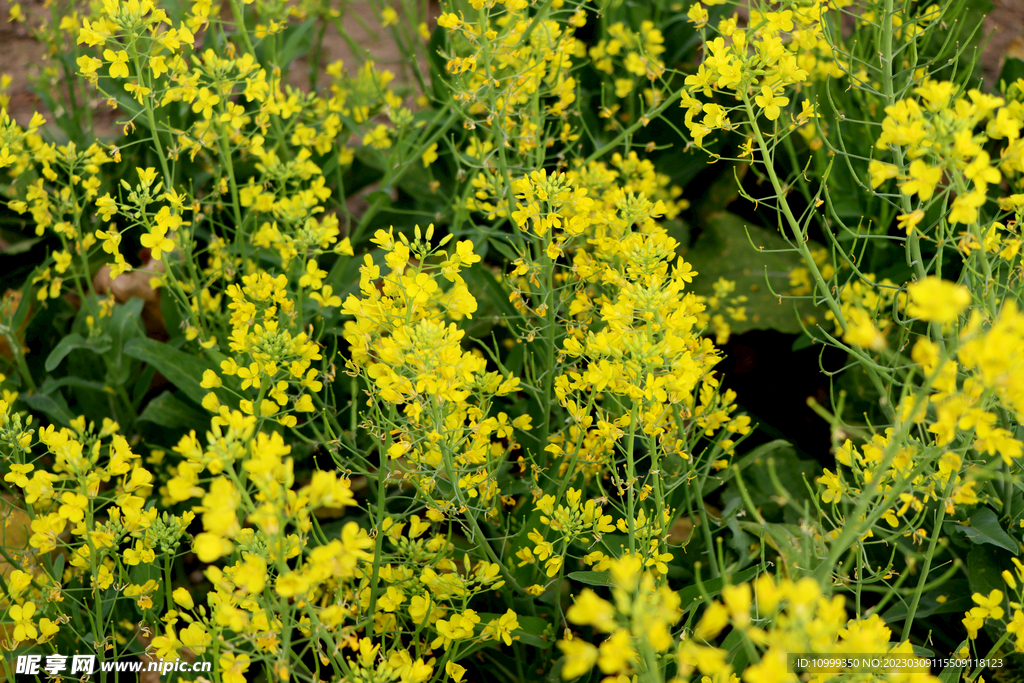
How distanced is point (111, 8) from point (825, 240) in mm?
2343

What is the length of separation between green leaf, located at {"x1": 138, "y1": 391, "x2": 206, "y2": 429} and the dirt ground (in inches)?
65.1

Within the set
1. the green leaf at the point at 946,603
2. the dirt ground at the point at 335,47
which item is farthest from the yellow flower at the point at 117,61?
the green leaf at the point at 946,603

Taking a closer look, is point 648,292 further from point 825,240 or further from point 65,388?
point 65,388

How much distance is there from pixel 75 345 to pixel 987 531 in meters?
2.39

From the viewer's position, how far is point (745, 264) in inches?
111

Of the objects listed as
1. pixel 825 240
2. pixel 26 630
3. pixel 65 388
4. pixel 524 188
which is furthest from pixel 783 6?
pixel 65 388


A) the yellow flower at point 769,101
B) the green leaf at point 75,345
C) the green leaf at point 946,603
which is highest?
the yellow flower at point 769,101

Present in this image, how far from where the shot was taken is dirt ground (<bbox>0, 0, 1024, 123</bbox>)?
10.6 ft

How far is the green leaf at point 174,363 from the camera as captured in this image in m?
2.07

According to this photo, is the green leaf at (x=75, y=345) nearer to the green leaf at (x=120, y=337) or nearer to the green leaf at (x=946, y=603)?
the green leaf at (x=120, y=337)

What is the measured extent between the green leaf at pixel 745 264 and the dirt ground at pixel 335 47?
1.24m

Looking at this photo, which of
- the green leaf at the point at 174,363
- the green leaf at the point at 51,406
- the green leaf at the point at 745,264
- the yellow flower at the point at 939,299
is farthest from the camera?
the green leaf at the point at 745,264

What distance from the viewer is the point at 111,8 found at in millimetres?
1729

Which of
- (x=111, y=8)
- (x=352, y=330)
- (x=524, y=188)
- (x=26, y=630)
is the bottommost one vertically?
(x=26, y=630)
